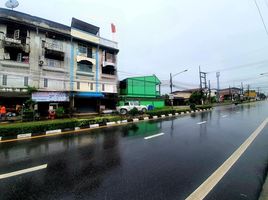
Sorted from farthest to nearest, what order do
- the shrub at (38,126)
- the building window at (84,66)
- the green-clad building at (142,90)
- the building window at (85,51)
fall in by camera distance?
the green-clad building at (142,90) < the building window at (85,51) < the building window at (84,66) < the shrub at (38,126)

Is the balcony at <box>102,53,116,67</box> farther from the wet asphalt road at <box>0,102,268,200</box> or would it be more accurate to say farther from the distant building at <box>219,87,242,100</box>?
the distant building at <box>219,87,242,100</box>

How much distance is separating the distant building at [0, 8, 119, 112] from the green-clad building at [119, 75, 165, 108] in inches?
193

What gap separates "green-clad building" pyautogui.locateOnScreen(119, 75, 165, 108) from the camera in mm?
34094

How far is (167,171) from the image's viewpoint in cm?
477

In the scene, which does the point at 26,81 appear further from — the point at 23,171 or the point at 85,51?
the point at 23,171

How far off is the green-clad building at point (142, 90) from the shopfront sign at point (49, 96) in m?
12.6

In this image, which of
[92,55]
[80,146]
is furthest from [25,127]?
[92,55]

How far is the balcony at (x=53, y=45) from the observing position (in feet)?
73.6

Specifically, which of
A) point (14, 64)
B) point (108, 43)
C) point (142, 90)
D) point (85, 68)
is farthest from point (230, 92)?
point (14, 64)

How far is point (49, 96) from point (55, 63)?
644 centimetres

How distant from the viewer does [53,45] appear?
2289 centimetres

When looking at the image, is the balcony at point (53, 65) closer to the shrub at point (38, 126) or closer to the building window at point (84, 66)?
the building window at point (84, 66)

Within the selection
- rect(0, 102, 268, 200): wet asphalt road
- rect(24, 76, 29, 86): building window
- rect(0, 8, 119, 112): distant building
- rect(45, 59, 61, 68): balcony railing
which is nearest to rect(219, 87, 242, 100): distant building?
rect(0, 8, 119, 112): distant building

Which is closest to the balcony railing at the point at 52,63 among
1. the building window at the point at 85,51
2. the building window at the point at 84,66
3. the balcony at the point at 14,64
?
the balcony at the point at 14,64
